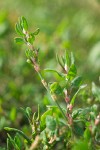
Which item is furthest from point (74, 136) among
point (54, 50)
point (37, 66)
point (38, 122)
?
point (54, 50)

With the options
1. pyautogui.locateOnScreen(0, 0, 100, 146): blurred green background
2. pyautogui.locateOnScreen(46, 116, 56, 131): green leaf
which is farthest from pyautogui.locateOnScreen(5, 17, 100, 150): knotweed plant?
pyautogui.locateOnScreen(0, 0, 100, 146): blurred green background

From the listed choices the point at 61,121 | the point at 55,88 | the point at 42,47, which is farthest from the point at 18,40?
the point at 42,47

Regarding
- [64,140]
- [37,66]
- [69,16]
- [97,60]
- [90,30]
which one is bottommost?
[64,140]

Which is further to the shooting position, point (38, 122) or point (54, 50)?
point (54, 50)

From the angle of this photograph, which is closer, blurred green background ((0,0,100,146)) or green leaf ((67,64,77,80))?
green leaf ((67,64,77,80))

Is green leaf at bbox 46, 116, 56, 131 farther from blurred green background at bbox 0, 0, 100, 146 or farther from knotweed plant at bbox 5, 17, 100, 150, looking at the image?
blurred green background at bbox 0, 0, 100, 146

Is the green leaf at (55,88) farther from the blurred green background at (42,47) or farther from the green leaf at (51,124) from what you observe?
the blurred green background at (42,47)

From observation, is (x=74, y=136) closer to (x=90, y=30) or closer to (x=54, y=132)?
(x=54, y=132)

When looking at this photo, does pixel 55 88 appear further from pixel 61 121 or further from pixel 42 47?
pixel 42 47
